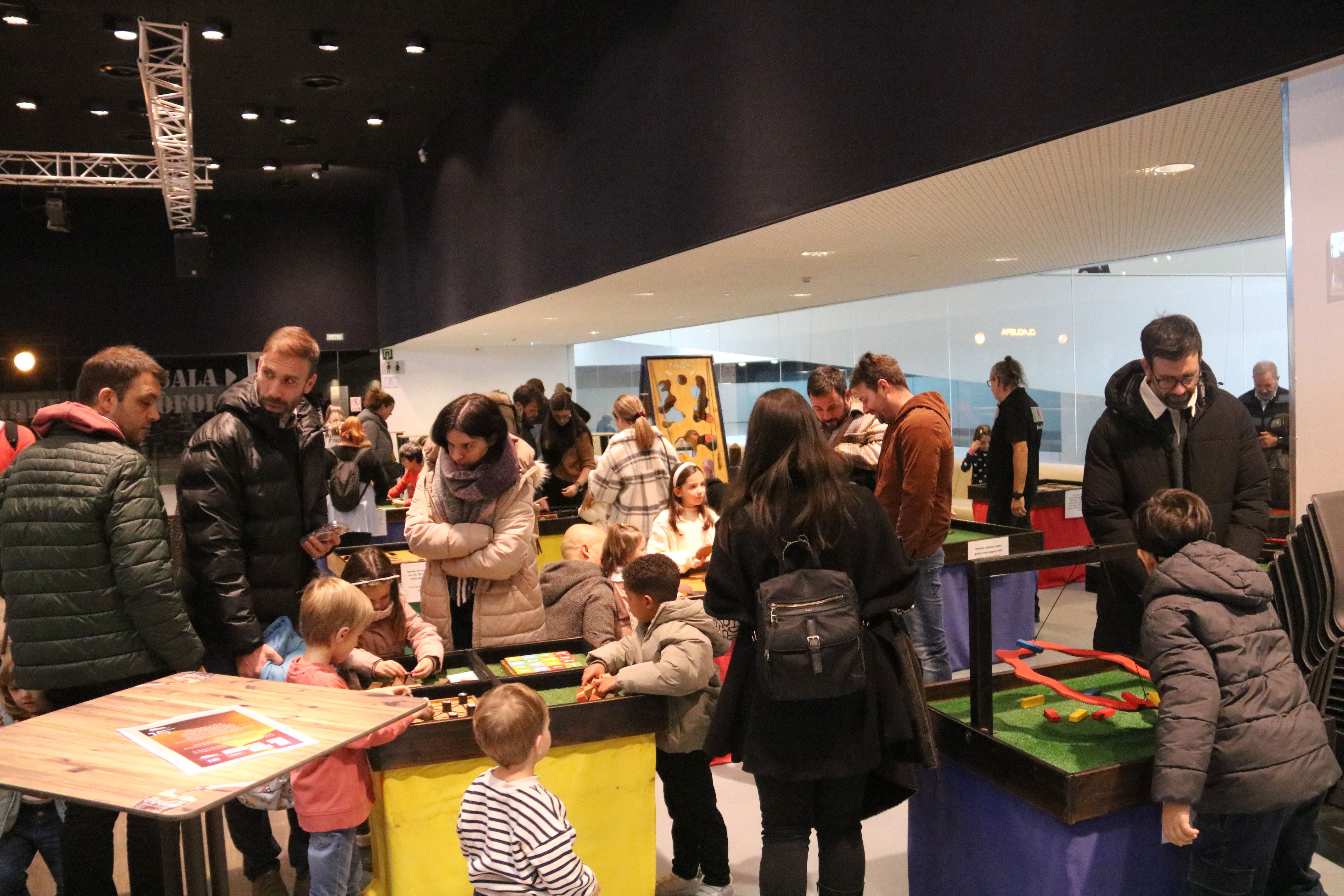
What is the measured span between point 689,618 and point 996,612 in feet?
8.31

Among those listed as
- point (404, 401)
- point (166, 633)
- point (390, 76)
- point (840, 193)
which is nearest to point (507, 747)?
point (166, 633)

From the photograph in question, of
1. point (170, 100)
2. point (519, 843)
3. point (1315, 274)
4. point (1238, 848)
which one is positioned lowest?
point (1238, 848)

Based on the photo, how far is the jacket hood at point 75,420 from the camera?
2598mm

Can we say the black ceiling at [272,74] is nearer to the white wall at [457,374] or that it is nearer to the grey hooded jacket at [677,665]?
the white wall at [457,374]

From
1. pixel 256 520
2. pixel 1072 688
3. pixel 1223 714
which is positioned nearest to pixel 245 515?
pixel 256 520

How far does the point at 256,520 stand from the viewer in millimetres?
2869

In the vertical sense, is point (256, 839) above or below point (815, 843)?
above

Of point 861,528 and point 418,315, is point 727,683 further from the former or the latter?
point 418,315

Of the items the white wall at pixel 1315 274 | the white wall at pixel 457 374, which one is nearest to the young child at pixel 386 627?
the white wall at pixel 1315 274

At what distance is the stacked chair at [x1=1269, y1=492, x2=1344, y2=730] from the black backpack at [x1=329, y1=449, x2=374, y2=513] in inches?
189

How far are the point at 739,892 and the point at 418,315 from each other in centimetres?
958

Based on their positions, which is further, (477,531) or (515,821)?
(477,531)

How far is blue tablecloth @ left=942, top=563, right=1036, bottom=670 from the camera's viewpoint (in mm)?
4875

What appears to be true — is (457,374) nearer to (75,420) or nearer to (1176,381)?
(75,420)
